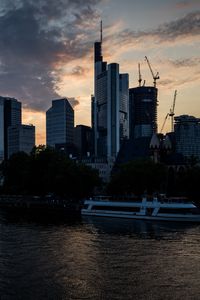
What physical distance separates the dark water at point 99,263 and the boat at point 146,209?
13429 mm

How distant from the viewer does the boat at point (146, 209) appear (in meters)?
109

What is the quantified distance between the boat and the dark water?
13.4 m

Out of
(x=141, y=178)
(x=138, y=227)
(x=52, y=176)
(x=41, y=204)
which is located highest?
(x=52, y=176)

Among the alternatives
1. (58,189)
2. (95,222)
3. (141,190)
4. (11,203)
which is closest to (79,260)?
(95,222)

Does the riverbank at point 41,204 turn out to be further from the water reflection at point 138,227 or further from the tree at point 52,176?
the water reflection at point 138,227

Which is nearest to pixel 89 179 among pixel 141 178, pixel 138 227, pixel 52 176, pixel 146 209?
pixel 52 176

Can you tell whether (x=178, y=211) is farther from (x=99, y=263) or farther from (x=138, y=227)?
(x=99, y=263)

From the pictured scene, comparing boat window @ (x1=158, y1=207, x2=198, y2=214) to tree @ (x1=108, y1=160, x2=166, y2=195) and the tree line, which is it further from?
tree @ (x1=108, y1=160, x2=166, y2=195)

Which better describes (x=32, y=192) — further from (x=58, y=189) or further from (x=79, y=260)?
(x=79, y=260)

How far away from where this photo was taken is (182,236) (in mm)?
83625

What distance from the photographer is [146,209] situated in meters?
116

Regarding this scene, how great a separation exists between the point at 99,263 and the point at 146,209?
184ft

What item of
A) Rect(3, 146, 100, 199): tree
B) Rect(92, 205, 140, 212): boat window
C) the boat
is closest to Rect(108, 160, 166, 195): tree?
Rect(3, 146, 100, 199): tree

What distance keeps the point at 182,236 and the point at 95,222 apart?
3048cm
